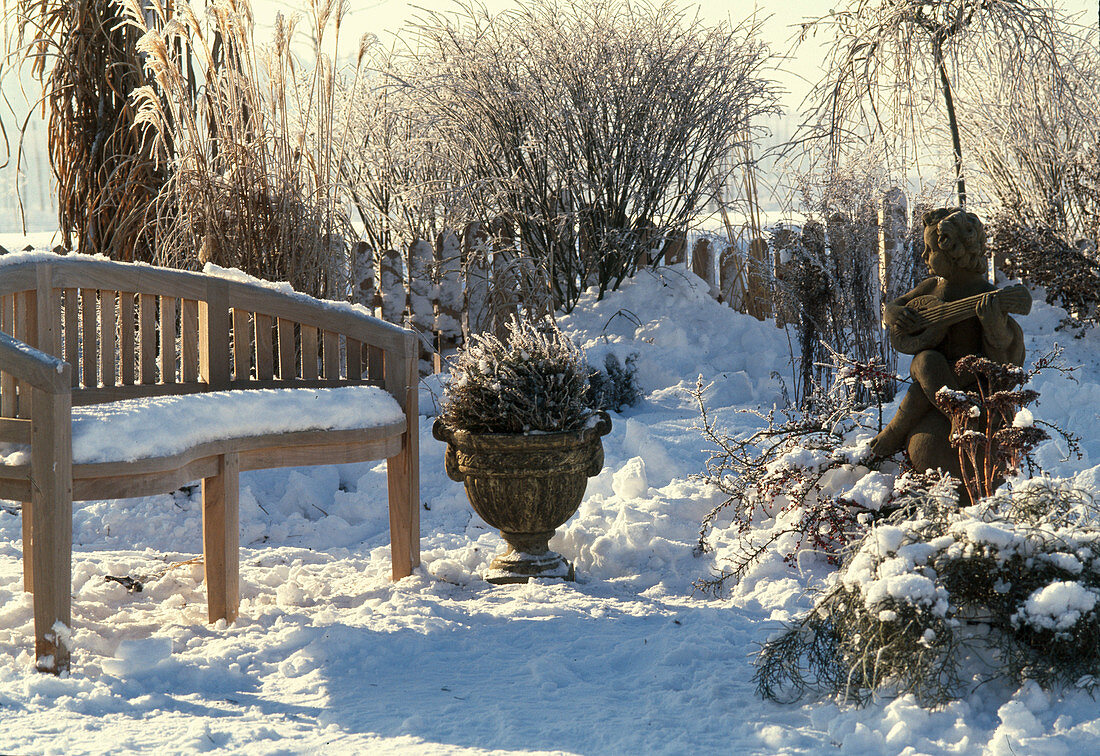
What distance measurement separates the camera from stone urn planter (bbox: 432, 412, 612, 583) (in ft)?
10.4

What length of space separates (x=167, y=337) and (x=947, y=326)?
2383 mm

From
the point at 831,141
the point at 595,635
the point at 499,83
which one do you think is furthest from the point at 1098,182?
the point at 595,635

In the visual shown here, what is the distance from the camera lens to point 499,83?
6.16 metres

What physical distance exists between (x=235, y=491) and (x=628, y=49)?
4143 millimetres

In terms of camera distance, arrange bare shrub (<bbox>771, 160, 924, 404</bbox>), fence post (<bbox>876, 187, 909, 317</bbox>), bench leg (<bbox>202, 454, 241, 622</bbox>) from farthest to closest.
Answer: fence post (<bbox>876, 187, 909, 317</bbox>), bare shrub (<bbox>771, 160, 924, 404</bbox>), bench leg (<bbox>202, 454, 241, 622</bbox>)

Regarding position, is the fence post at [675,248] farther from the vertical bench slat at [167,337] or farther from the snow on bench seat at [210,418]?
the vertical bench slat at [167,337]

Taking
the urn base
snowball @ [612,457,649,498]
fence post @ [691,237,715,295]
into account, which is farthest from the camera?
fence post @ [691,237,715,295]

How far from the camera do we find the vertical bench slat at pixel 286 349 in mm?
3248

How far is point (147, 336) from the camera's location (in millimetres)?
3197

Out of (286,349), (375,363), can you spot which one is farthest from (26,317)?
(375,363)

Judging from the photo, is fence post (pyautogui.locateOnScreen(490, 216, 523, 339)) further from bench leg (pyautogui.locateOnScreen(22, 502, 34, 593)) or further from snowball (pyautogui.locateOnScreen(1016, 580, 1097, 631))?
snowball (pyautogui.locateOnScreen(1016, 580, 1097, 631))

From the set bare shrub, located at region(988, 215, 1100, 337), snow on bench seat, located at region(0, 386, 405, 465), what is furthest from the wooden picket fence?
snow on bench seat, located at region(0, 386, 405, 465)

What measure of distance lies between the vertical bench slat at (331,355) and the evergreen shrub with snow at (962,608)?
1.66 metres

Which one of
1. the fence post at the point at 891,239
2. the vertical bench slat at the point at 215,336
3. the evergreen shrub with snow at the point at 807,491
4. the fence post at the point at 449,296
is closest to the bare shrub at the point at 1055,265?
the fence post at the point at 891,239
